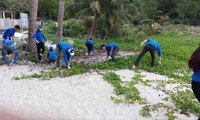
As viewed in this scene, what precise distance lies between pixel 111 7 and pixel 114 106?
15901mm

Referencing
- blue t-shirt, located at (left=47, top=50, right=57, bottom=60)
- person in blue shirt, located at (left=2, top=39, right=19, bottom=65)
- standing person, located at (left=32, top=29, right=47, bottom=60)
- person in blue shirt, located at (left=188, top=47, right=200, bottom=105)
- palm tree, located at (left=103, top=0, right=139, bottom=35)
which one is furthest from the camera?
palm tree, located at (left=103, top=0, right=139, bottom=35)

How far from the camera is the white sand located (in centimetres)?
625

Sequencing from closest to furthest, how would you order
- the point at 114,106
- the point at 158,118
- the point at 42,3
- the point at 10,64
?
the point at 158,118 < the point at 114,106 < the point at 10,64 < the point at 42,3

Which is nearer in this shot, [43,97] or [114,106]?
[114,106]

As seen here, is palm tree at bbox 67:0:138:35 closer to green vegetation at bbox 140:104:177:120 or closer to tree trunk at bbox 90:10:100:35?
tree trunk at bbox 90:10:100:35

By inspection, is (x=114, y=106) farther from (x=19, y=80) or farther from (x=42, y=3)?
(x=42, y=3)

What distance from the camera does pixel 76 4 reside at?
22594mm

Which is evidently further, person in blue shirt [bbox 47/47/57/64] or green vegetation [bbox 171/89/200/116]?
person in blue shirt [bbox 47/47/57/64]

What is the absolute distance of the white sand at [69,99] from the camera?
20.5ft

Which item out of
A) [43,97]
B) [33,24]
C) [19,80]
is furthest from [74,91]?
[33,24]

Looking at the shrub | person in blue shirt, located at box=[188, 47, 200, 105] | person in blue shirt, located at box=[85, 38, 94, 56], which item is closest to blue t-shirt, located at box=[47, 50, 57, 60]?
person in blue shirt, located at box=[85, 38, 94, 56]

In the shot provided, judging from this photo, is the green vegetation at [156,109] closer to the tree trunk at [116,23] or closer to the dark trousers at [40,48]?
the dark trousers at [40,48]

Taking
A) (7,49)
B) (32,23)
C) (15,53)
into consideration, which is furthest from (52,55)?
(32,23)

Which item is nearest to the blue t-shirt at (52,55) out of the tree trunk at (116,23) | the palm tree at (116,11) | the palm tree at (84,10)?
the palm tree at (84,10)
